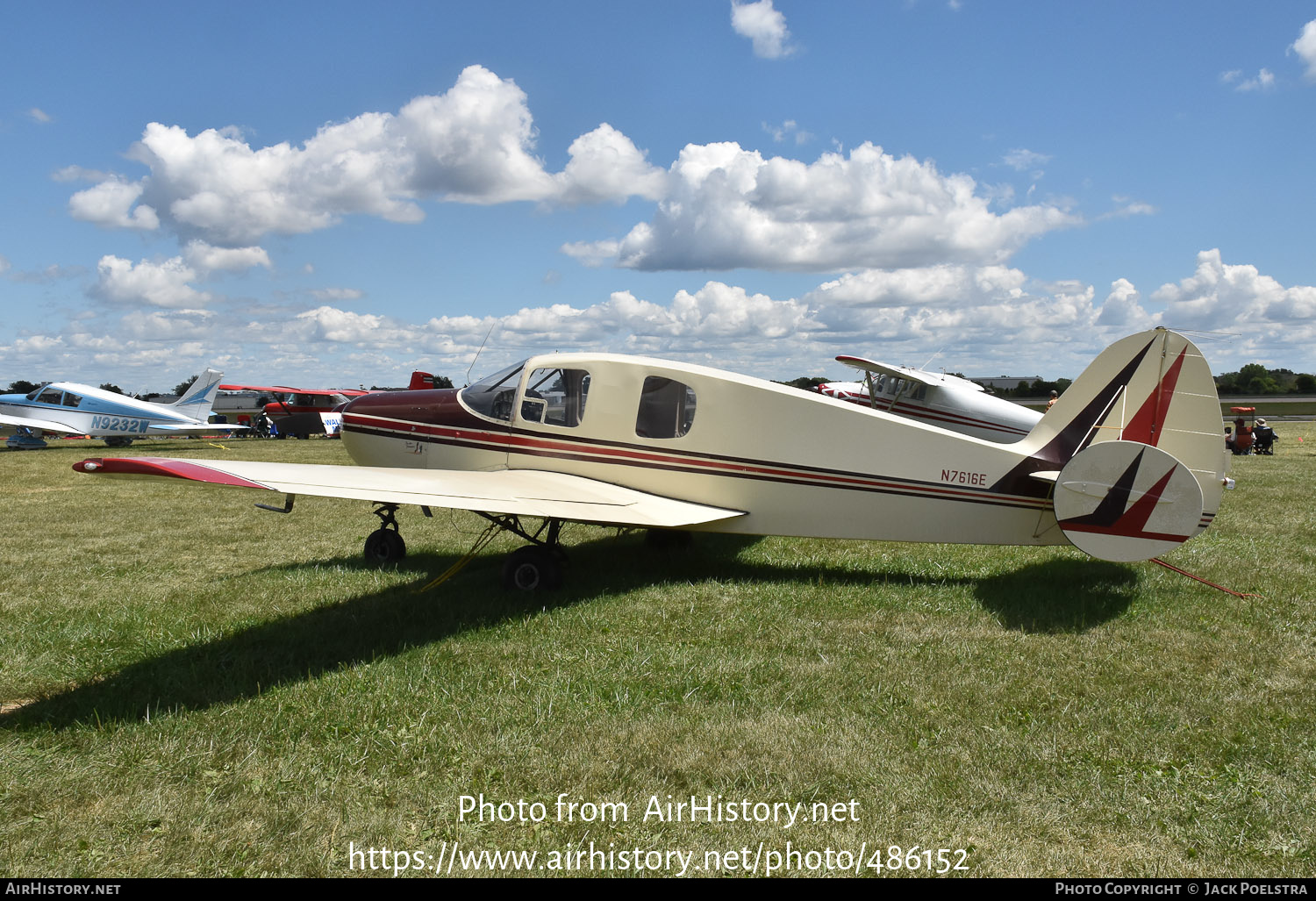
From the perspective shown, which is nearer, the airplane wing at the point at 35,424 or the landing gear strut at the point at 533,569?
the landing gear strut at the point at 533,569

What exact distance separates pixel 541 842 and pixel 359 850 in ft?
2.31

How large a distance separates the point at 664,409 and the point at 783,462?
1198 mm

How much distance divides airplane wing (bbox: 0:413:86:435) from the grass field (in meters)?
25.4

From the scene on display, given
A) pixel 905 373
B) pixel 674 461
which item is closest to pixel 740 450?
pixel 674 461

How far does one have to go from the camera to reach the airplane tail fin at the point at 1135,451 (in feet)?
18.5

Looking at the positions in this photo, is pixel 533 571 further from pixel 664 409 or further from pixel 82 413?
A: pixel 82 413

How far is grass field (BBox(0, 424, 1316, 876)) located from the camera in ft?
10.1

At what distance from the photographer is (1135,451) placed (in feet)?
18.6

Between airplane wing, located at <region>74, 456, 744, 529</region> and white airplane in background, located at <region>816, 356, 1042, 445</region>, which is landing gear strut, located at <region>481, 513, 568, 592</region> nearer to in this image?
airplane wing, located at <region>74, 456, 744, 529</region>

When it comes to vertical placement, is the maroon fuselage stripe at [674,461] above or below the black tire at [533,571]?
above

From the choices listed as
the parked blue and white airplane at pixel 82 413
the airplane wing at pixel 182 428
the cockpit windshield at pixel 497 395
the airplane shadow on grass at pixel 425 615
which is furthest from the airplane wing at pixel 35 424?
the cockpit windshield at pixel 497 395

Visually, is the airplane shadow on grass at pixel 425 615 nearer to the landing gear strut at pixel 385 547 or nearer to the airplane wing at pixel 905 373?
the landing gear strut at pixel 385 547

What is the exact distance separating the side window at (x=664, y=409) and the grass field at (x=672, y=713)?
1.40 metres

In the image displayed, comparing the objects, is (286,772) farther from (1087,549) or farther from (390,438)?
(1087,549)
